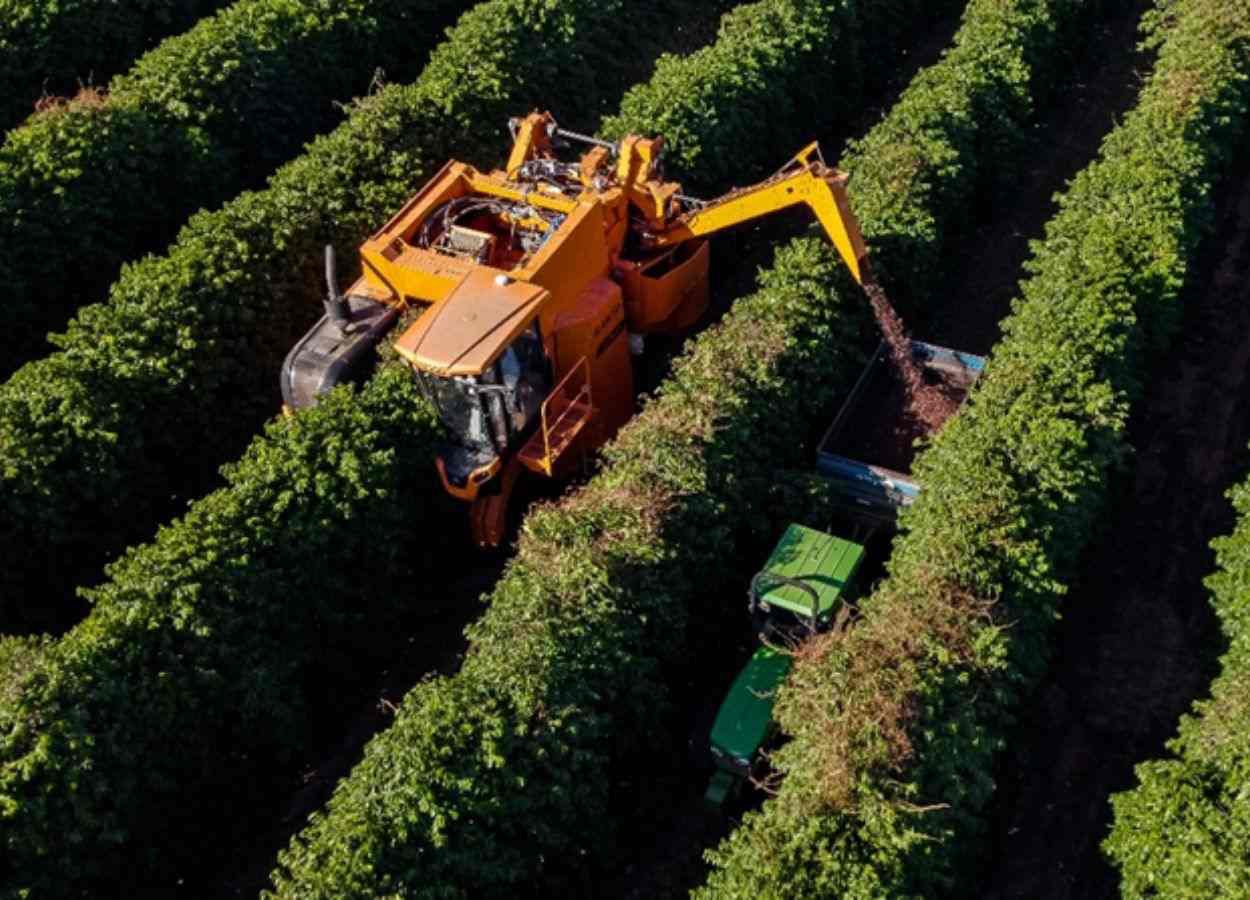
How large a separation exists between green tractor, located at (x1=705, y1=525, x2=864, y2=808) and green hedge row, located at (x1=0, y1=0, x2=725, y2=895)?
4.84 m

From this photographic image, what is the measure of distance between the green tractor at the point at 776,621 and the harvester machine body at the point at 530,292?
342cm

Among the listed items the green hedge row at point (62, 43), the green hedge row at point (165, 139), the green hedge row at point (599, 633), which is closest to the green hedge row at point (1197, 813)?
the green hedge row at point (599, 633)

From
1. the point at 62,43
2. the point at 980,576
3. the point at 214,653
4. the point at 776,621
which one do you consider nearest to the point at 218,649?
the point at 214,653

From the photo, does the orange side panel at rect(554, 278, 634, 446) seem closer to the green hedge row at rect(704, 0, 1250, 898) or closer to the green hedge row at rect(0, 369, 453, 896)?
the green hedge row at rect(0, 369, 453, 896)

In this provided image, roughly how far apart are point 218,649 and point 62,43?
18.1 metres

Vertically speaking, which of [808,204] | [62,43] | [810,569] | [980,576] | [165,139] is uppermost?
[62,43]

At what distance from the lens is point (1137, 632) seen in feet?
59.6

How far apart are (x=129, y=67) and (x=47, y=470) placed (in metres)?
14.5

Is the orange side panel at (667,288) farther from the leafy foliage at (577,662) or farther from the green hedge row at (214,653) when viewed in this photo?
the green hedge row at (214,653)

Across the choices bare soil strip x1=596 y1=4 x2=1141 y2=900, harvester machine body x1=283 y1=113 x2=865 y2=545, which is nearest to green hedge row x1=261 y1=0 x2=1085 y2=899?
bare soil strip x1=596 y1=4 x2=1141 y2=900

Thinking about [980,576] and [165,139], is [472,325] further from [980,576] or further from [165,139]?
[165,139]

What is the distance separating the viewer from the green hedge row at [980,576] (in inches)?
541

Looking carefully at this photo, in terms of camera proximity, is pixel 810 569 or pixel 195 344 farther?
pixel 195 344

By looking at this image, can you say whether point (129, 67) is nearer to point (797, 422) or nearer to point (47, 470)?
point (47, 470)
